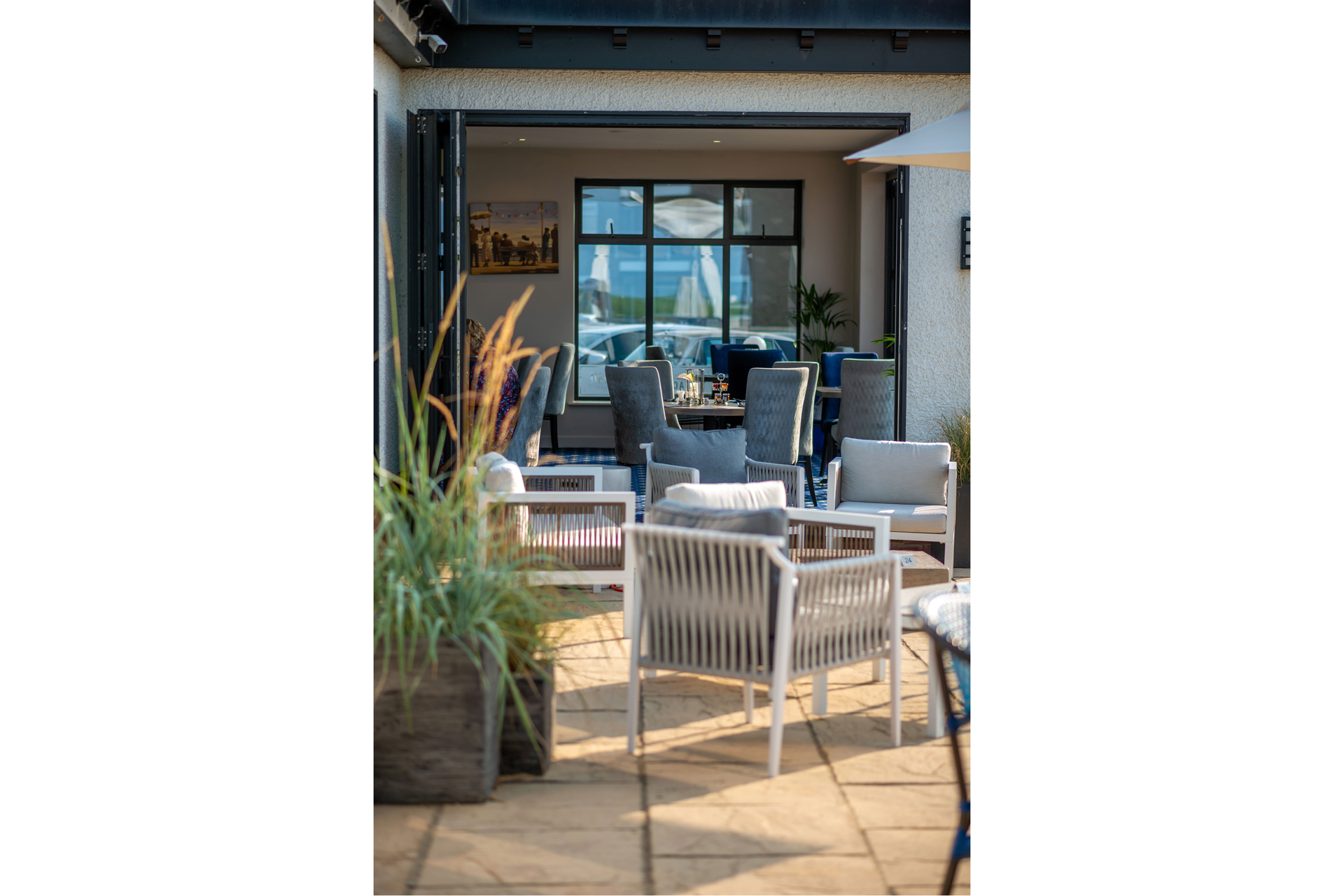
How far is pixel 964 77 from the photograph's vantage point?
750cm

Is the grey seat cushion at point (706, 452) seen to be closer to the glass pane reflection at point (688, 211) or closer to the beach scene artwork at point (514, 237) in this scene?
the beach scene artwork at point (514, 237)

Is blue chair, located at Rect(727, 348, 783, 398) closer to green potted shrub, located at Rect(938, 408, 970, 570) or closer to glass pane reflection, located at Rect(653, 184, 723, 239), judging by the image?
glass pane reflection, located at Rect(653, 184, 723, 239)

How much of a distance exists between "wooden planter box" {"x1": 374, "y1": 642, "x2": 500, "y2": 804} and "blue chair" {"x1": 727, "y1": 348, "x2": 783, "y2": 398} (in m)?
7.39

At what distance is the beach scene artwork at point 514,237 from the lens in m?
11.9

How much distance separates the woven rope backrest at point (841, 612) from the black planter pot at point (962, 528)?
8.94 feet

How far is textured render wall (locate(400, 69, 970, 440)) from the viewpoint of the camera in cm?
743

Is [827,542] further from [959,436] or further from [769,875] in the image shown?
[959,436]

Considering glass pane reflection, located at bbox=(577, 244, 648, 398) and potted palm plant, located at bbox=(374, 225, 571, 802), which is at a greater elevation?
glass pane reflection, located at bbox=(577, 244, 648, 398)

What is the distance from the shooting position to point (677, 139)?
10.7 m

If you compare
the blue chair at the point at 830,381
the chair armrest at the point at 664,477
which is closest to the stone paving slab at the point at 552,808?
the chair armrest at the point at 664,477

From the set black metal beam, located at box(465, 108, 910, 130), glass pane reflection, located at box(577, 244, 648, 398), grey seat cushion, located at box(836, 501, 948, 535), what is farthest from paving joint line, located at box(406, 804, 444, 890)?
glass pane reflection, located at box(577, 244, 648, 398)

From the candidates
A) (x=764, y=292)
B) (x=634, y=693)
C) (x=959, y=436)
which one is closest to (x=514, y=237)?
(x=764, y=292)
